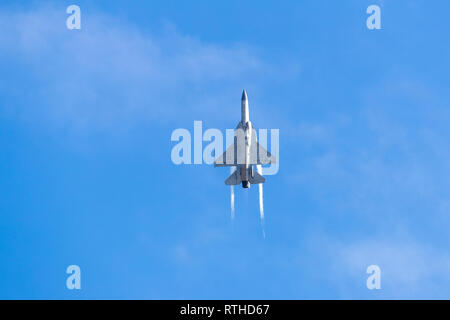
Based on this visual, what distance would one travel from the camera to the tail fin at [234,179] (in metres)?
120

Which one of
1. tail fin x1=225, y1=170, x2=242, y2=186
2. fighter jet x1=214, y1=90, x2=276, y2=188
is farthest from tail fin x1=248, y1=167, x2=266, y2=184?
tail fin x1=225, y1=170, x2=242, y2=186

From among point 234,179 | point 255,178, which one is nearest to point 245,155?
point 255,178

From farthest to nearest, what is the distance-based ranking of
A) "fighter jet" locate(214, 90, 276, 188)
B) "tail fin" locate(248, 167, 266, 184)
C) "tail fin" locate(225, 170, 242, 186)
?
"tail fin" locate(225, 170, 242, 186)
"tail fin" locate(248, 167, 266, 184)
"fighter jet" locate(214, 90, 276, 188)

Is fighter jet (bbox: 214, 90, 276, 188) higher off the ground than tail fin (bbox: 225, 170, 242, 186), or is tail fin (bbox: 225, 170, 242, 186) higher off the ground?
fighter jet (bbox: 214, 90, 276, 188)

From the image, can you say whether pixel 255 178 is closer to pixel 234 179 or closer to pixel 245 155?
pixel 234 179

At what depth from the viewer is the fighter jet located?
11594 centimetres

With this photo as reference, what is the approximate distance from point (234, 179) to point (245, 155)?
196 inches

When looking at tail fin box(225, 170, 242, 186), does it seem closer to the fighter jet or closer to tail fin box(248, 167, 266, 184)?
the fighter jet

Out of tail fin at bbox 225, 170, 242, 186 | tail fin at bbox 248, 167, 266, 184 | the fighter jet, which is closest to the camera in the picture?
the fighter jet
